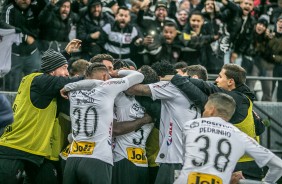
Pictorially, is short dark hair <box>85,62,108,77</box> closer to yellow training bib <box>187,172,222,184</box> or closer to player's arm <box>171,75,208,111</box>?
player's arm <box>171,75,208,111</box>

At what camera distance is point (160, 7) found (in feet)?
56.0

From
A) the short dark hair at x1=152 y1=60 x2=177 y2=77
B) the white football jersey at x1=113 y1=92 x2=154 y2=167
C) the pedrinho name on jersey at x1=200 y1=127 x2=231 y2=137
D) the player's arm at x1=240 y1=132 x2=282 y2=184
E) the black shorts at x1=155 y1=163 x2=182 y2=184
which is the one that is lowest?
the black shorts at x1=155 y1=163 x2=182 y2=184

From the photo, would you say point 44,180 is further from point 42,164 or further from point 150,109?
point 150,109

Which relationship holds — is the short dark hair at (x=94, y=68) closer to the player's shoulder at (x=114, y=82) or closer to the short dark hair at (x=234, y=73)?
the player's shoulder at (x=114, y=82)

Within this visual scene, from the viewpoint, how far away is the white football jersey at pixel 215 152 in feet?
28.8

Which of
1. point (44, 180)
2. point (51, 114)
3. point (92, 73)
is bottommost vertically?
point (44, 180)

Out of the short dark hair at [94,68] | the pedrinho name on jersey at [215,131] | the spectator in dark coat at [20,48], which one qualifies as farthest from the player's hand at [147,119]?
the spectator in dark coat at [20,48]

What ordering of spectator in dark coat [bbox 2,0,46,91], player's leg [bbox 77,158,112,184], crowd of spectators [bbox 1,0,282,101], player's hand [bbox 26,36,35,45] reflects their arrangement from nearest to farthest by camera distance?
1. player's leg [bbox 77,158,112,184]
2. spectator in dark coat [bbox 2,0,46,91]
3. player's hand [bbox 26,36,35,45]
4. crowd of spectators [bbox 1,0,282,101]

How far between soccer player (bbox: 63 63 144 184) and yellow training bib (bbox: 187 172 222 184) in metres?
1.71

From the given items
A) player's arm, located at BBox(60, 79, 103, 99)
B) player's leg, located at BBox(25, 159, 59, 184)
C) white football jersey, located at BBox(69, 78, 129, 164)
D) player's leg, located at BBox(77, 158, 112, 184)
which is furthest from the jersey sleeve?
player's leg, located at BBox(25, 159, 59, 184)

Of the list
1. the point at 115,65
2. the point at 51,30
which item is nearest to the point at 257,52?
the point at 51,30

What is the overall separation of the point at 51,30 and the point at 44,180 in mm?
5258

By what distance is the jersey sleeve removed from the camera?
33.8 feet

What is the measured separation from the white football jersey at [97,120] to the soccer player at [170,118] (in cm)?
32
